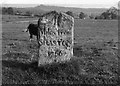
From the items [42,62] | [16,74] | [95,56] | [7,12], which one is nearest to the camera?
[16,74]

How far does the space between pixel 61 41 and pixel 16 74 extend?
305cm

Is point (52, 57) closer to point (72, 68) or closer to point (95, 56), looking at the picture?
point (72, 68)

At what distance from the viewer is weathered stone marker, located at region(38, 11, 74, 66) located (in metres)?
14.8

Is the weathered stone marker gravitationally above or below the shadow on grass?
above

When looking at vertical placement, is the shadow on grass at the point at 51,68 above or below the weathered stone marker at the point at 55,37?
below

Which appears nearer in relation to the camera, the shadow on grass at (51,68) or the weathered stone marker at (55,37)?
the shadow on grass at (51,68)

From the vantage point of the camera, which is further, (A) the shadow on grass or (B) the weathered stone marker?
(B) the weathered stone marker

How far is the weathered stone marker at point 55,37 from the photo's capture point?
14.8m

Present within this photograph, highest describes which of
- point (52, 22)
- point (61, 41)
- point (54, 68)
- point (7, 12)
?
point (52, 22)

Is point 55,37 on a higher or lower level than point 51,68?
higher

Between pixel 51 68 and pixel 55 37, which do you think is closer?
pixel 51 68

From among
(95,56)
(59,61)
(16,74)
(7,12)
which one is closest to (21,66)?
(16,74)

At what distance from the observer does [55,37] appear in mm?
15023

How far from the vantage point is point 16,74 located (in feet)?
44.7
